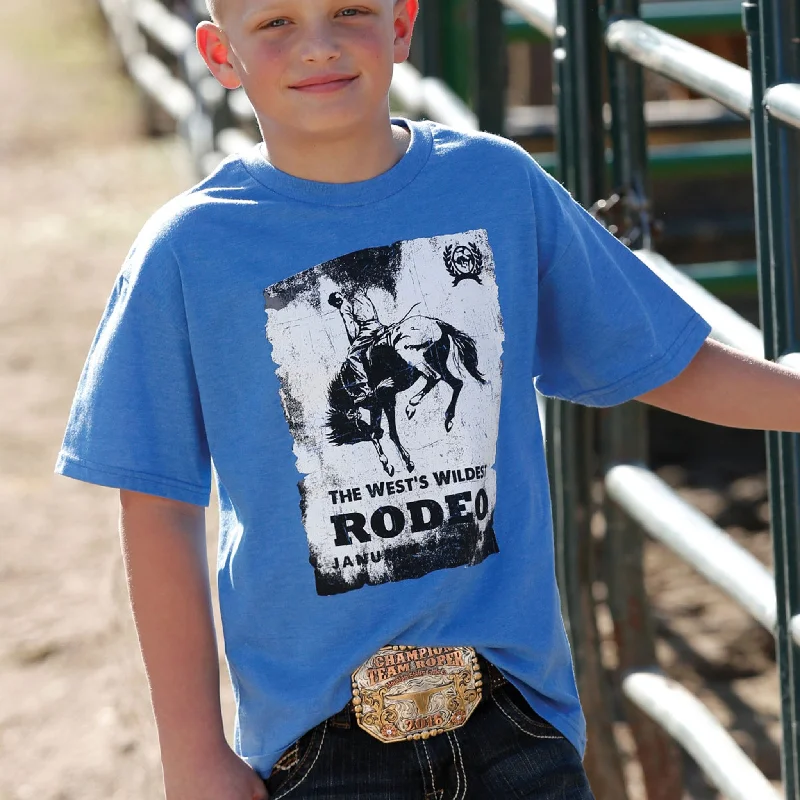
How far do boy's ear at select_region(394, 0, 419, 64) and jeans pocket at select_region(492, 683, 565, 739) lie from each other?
26.3 inches

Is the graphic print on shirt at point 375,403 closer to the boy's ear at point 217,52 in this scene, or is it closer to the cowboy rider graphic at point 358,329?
the cowboy rider graphic at point 358,329

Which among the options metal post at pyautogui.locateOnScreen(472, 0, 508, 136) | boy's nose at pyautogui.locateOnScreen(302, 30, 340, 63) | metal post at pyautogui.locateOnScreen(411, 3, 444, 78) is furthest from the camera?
metal post at pyautogui.locateOnScreen(411, 3, 444, 78)

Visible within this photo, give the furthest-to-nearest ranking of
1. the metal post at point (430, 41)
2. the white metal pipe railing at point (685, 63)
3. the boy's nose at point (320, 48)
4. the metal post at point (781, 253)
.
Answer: the metal post at point (430, 41)
the white metal pipe railing at point (685, 63)
the metal post at point (781, 253)
the boy's nose at point (320, 48)

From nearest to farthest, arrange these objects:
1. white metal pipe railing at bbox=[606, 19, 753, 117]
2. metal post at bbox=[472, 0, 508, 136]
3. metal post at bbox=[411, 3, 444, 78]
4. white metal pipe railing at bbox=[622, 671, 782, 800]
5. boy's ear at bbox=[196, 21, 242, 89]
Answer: boy's ear at bbox=[196, 21, 242, 89] → white metal pipe railing at bbox=[606, 19, 753, 117] → white metal pipe railing at bbox=[622, 671, 782, 800] → metal post at bbox=[472, 0, 508, 136] → metal post at bbox=[411, 3, 444, 78]

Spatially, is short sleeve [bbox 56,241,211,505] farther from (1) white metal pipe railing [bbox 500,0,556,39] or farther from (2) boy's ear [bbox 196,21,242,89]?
(1) white metal pipe railing [bbox 500,0,556,39]

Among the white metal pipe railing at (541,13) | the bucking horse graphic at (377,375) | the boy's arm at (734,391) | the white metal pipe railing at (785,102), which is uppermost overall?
the white metal pipe railing at (541,13)

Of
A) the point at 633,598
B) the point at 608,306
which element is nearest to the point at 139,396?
the point at 608,306

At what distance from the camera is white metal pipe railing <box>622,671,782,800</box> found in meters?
1.93

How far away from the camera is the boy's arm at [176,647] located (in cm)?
151

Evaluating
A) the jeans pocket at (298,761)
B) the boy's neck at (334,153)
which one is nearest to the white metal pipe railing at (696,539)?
the jeans pocket at (298,761)

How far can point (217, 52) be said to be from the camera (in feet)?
5.14

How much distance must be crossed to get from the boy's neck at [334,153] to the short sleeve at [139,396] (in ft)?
0.53

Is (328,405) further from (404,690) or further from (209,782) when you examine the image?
(209,782)

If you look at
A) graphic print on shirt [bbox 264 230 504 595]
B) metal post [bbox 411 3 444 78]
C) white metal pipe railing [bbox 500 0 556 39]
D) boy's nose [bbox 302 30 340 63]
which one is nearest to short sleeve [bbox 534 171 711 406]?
graphic print on shirt [bbox 264 230 504 595]
